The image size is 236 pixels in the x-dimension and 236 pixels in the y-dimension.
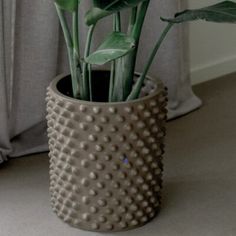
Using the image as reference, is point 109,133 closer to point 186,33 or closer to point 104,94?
point 104,94

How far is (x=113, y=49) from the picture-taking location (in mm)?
1389

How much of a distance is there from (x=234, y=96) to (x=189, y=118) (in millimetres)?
307

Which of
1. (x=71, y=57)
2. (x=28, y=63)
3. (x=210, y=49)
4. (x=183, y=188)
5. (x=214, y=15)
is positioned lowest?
(x=183, y=188)

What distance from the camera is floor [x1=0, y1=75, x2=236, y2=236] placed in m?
1.70

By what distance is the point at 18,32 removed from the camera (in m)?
1.98

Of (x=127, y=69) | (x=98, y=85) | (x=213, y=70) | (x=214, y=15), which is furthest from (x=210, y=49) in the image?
A: (x=214, y=15)

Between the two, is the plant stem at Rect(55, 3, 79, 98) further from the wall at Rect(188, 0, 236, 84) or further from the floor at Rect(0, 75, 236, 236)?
the wall at Rect(188, 0, 236, 84)

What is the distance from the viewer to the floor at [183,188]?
1.70 meters

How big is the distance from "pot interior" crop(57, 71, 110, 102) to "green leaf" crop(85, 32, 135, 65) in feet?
1.05

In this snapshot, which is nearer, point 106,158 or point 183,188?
point 106,158

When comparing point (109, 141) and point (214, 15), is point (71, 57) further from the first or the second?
point (214, 15)

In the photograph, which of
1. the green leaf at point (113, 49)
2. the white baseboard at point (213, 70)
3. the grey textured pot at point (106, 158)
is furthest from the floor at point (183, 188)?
the green leaf at point (113, 49)

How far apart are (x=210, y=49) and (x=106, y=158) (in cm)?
140

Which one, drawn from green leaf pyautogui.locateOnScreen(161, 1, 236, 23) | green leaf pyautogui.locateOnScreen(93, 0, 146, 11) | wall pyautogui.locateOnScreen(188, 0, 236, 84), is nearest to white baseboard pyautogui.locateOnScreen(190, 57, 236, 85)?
wall pyautogui.locateOnScreen(188, 0, 236, 84)
